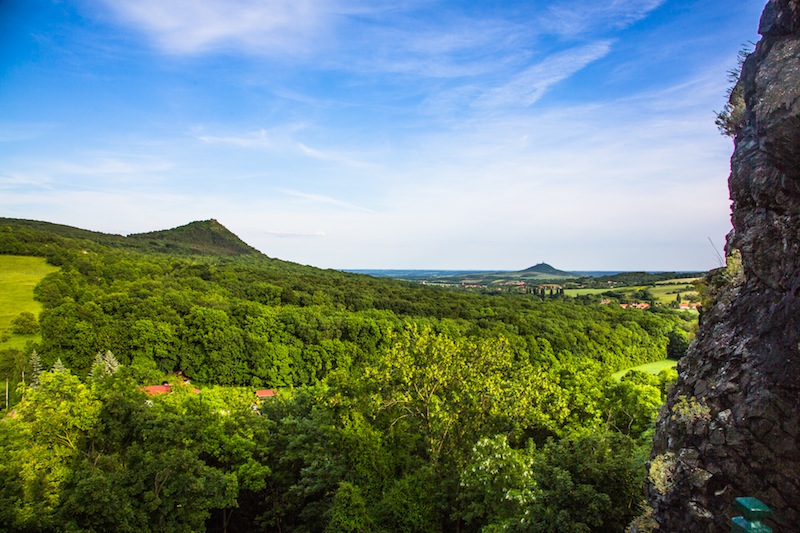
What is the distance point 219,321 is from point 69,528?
162 feet

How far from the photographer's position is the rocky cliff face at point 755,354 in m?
5.15

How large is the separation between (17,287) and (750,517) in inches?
3365

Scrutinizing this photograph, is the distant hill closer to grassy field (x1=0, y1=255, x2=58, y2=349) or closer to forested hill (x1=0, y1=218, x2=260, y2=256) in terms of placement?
forested hill (x1=0, y1=218, x2=260, y2=256)

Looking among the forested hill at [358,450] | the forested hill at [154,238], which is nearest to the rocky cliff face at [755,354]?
the forested hill at [358,450]

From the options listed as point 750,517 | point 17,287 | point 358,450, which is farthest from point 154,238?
point 750,517

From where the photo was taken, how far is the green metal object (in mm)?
2959

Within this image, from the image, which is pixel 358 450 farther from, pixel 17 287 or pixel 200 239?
pixel 200 239

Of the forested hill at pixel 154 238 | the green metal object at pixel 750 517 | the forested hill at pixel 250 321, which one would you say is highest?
the forested hill at pixel 154 238

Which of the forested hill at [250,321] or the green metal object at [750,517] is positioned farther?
the forested hill at [250,321]

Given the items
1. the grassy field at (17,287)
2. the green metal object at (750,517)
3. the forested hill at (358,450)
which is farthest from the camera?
the grassy field at (17,287)

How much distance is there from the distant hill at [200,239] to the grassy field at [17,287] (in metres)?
63.1

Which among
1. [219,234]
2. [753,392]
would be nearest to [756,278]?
[753,392]

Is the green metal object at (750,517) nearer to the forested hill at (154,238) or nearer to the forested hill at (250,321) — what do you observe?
the forested hill at (250,321)

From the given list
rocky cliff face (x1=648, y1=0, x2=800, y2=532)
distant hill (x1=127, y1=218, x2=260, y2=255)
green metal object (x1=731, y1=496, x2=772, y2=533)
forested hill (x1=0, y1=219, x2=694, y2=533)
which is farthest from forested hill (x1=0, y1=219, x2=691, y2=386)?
distant hill (x1=127, y1=218, x2=260, y2=255)
